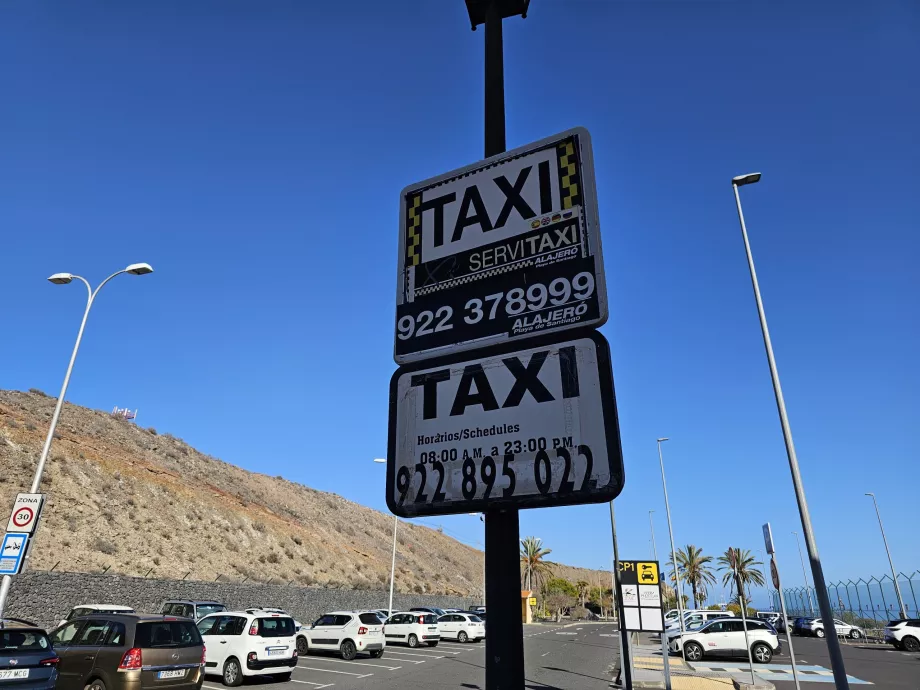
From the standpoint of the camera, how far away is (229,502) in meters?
49.1

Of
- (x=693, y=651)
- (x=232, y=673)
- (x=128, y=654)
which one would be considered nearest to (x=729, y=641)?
(x=693, y=651)

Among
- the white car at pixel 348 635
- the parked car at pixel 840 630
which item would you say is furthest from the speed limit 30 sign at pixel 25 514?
the parked car at pixel 840 630

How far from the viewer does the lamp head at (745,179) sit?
49.2ft

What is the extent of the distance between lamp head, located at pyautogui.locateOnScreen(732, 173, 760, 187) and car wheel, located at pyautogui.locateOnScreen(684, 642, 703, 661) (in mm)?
21730

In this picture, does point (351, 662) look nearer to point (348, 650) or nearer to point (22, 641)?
point (348, 650)

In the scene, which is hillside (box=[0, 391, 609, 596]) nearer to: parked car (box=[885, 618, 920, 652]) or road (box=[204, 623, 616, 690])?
road (box=[204, 623, 616, 690])

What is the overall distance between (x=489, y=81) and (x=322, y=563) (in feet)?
171

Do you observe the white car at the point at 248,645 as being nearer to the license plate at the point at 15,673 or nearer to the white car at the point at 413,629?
the license plate at the point at 15,673

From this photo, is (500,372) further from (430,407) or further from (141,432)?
(141,432)

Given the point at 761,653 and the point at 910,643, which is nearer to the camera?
the point at 761,653

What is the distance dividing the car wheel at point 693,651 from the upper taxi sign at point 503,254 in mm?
29947

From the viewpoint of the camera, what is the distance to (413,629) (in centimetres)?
3041

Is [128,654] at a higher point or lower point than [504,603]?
lower

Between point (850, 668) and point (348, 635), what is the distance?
1979 centimetres
